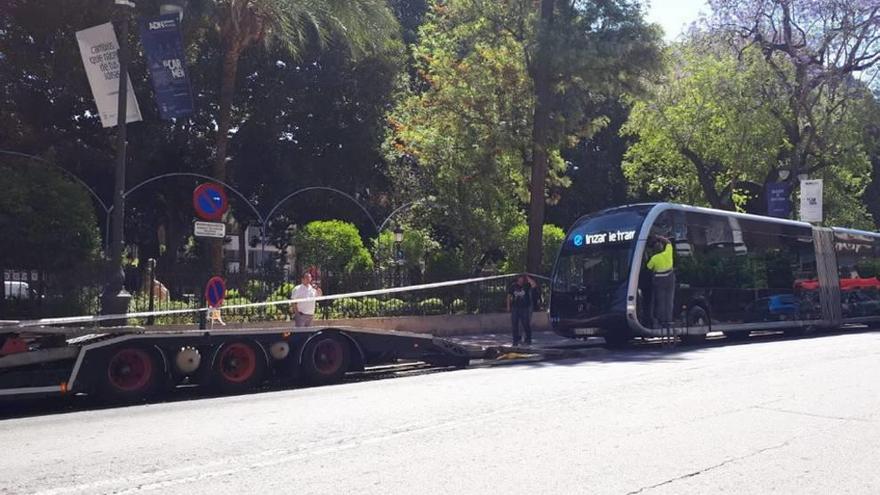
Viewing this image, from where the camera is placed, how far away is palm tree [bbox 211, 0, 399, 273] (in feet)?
65.7

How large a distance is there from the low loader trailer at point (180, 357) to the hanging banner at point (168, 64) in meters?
5.41

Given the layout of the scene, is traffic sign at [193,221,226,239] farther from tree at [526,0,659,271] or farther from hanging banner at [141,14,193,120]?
tree at [526,0,659,271]

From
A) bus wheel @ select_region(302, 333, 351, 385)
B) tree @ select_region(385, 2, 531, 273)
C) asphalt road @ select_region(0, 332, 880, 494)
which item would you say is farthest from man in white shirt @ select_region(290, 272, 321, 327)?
tree @ select_region(385, 2, 531, 273)

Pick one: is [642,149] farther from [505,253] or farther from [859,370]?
[859,370]

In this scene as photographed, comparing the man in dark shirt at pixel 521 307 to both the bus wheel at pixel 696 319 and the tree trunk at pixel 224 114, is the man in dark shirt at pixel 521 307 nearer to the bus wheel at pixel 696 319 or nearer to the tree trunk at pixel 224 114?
the bus wheel at pixel 696 319

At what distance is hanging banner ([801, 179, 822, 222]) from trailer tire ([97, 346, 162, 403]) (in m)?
24.1

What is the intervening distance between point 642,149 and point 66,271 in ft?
80.8

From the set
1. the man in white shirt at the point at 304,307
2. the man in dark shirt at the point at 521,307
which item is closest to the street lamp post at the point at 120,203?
the man in white shirt at the point at 304,307

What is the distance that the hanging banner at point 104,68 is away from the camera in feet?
54.5

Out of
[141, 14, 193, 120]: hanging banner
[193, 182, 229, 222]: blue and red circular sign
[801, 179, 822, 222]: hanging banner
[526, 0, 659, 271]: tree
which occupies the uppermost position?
[526, 0, 659, 271]: tree

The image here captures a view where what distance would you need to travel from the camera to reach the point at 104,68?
16.7m

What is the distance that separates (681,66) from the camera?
3459 cm

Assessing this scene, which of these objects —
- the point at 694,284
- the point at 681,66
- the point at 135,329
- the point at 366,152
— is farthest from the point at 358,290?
the point at 681,66

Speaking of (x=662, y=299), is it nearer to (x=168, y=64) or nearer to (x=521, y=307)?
(x=521, y=307)
